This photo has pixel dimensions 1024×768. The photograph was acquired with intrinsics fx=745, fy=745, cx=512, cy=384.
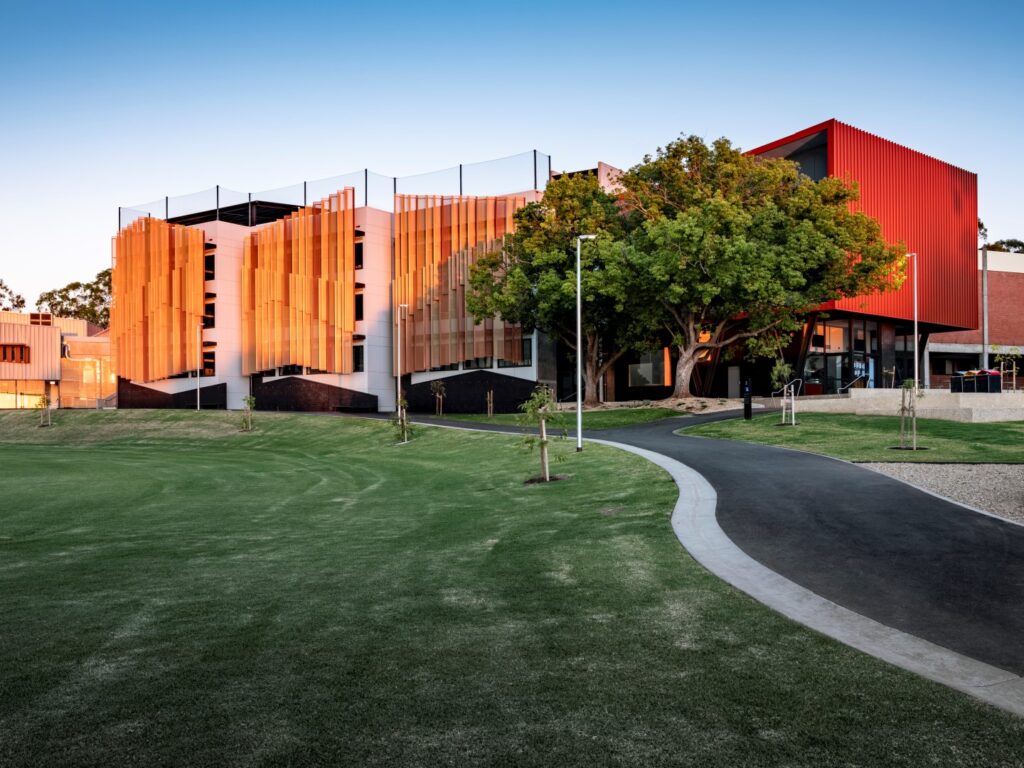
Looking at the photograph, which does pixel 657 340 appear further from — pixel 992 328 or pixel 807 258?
pixel 992 328

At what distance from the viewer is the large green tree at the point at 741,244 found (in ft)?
127

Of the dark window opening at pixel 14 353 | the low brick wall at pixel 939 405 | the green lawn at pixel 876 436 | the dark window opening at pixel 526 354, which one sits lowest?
the green lawn at pixel 876 436

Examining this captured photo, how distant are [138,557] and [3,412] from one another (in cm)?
6914

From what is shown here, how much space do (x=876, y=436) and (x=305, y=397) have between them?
47398 mm

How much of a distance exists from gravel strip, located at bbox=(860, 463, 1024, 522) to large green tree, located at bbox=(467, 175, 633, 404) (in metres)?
24.6

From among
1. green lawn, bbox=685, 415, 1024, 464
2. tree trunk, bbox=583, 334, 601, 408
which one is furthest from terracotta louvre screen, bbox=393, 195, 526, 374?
green lawn, bbox=685, 415, 1024, 464

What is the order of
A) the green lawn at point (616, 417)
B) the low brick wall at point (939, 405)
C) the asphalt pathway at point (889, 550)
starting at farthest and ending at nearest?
1. the green lawn at point (616, 417)
2. the low brick wall at point (939, 405)
3. the asphalt pathway at point (889, 550)

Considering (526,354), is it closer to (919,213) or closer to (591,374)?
(591,374)

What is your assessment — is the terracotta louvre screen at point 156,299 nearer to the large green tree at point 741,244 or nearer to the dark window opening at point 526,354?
the dark window opening at point 526,354

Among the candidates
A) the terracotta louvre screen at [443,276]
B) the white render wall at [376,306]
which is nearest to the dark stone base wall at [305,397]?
the white render wall at [376,306]

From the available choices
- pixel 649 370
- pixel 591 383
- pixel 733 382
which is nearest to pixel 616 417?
pixel 591 383

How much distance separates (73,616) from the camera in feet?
23.8

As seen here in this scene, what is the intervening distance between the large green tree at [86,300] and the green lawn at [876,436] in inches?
4077

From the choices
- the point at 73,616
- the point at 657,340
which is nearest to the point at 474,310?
the point at 657,340
